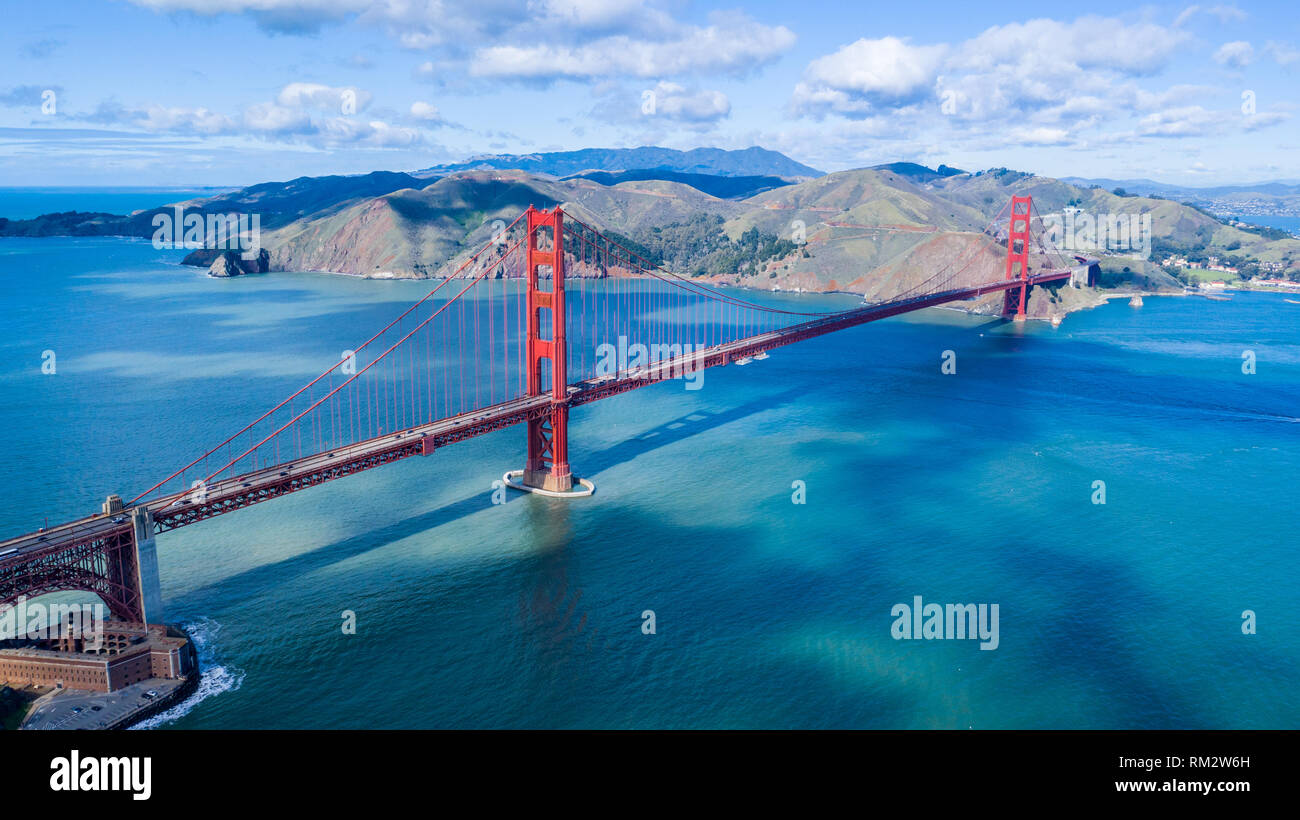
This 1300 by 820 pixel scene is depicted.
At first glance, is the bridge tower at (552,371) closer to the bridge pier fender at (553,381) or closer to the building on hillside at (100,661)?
the bridge pier fender at (553,381)

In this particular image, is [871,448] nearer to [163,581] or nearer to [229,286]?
[163,581]

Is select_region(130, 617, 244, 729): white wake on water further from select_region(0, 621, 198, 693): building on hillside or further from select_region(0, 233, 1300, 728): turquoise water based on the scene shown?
select_region(0, 621, 198, 693): building on hillside

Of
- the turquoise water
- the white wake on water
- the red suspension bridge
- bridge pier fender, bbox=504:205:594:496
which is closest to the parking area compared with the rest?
the white wake on water

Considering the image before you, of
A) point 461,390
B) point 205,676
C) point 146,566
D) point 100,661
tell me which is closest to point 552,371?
point 461,390

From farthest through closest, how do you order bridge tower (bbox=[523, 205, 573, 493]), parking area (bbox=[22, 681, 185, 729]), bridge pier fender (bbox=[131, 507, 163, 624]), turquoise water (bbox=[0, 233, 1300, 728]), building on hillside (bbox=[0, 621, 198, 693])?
bridge tower (bbox=[523, 205, 573, 493])
bridge pier fender (bbox=[131, 507, 163, 624])
turquoise water (bbox=[0, 233, 1300, 728])
building on hillside (bbox=[0, 621, 198, 693])
parking area (bbox=[22, 681, 185, 729])

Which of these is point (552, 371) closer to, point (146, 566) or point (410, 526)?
point (410, 526)

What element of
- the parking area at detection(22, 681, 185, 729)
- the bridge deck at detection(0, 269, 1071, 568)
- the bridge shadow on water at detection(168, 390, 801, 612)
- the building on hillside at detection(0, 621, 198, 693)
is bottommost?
the parking area at detection(22, 681, 185, 729)
